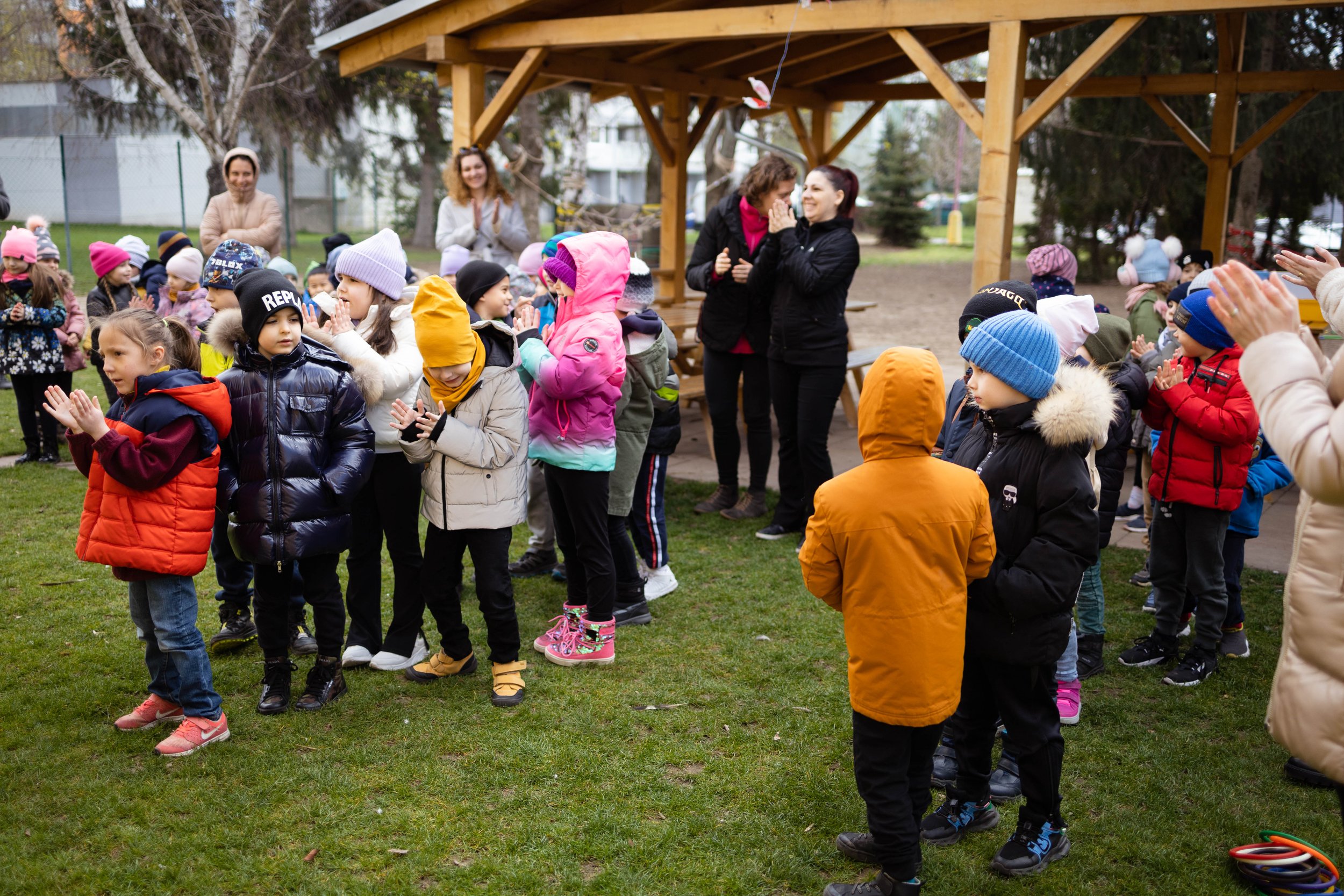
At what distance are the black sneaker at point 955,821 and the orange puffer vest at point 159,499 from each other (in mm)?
2472

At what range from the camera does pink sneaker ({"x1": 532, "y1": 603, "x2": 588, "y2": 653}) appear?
4512mm

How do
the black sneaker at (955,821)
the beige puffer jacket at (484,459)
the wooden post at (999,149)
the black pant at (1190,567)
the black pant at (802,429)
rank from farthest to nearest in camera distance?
the wooden post at (999,149), the black pant at (802,429), the black pant at (1190,567), the beige puffer jacket at (484,459), the black sneaker at (955,821)

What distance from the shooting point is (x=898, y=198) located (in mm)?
35219

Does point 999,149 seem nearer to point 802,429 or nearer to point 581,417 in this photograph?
point 802,429

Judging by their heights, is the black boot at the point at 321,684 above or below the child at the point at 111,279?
below

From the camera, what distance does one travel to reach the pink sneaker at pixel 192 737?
358 centimetres

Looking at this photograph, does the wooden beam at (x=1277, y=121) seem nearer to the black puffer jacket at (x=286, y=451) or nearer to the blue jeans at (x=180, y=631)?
the black puffer jacket at (x=286, y=451)

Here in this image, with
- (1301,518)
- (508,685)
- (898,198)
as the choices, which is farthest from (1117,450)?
(898,198)

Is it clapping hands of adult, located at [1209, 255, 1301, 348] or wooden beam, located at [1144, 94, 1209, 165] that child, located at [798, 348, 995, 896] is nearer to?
clapping hands of adult, located at [1209, 255, 1301, 348]

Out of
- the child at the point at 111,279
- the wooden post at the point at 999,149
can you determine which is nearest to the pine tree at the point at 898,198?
the wooden post at the point at 999,149

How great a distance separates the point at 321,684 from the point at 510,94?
5.36 meters

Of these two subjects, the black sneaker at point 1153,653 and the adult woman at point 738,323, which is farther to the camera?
the adult woman at point 738,323

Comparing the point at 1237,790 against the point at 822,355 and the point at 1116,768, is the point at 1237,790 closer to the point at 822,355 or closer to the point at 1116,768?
the point at 1116,768

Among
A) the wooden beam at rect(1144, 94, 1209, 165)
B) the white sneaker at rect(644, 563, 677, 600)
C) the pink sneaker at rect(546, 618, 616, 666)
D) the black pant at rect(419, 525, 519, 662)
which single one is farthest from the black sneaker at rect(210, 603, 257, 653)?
the wooden beam at rect(1144, 94, 1209, 165)
